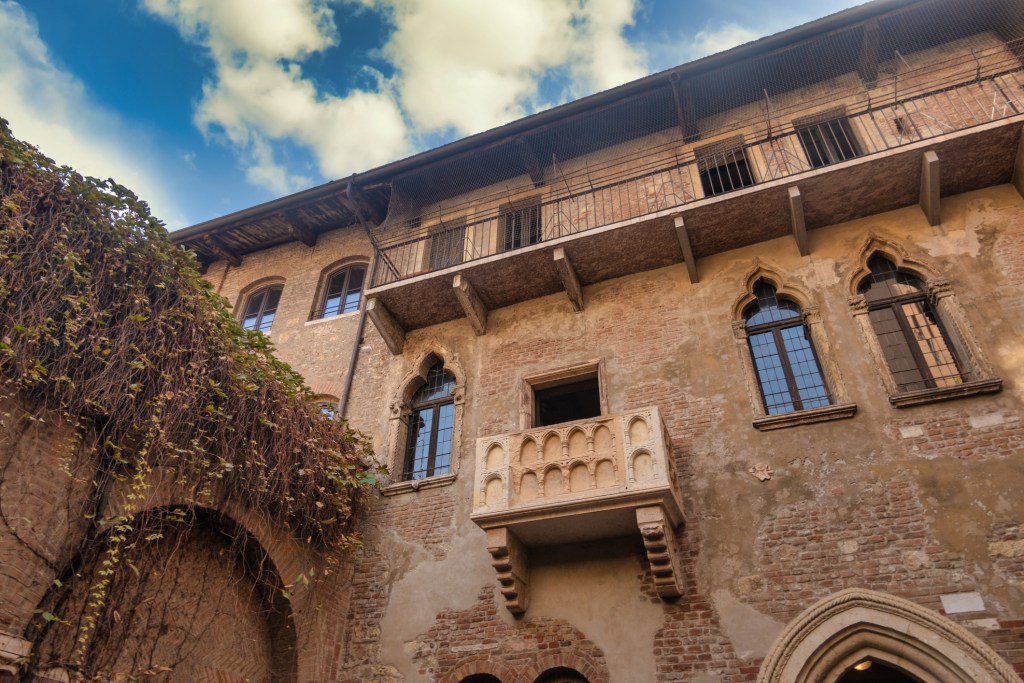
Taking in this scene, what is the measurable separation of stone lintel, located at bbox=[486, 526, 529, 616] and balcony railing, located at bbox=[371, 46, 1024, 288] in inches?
173

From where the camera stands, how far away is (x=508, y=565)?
7.38 meters

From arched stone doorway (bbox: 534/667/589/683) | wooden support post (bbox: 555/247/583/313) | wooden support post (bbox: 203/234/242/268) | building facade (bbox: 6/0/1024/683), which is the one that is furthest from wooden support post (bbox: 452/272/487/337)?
wooden support post (bbox: 203/234/242/268)

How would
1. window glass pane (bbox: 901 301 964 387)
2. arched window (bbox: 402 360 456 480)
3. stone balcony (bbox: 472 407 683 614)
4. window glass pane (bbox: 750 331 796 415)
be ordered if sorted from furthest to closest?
arched window (bbox: 402 360 456 480), window glass pane (bbox: 750 331 796 415), window glass pane (bbox: 901 301 964 387), stone balcony (bbox: 472 407 683 614)

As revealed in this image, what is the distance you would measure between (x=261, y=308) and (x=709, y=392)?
31.6ft

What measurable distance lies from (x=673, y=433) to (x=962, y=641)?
3.47 m

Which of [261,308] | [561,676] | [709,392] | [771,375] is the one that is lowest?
[561,676]

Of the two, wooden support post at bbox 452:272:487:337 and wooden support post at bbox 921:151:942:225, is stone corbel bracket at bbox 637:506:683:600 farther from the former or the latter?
wooden support post at bbox 921:151:942:225

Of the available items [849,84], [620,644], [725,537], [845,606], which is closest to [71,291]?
[620,644]

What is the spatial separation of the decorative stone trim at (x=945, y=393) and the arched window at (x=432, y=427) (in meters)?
5.83

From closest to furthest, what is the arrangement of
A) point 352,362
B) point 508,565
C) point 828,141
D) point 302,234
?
point 508,565 < point 828,141 < point 352,362 < point 302,234

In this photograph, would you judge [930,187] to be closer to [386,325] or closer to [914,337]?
[914,337]

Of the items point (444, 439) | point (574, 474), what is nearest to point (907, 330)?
point (574, 474)

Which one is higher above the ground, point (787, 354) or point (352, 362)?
point (352, 362)

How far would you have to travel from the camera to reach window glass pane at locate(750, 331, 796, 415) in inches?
322
